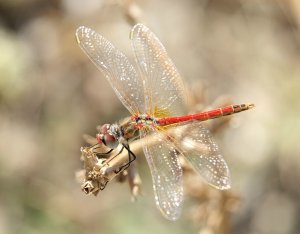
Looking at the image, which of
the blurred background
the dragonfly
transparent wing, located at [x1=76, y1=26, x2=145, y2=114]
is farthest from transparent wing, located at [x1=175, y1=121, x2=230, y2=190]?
the blurred background

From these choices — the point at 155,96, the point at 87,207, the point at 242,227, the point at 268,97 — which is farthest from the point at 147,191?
the point at 155,96

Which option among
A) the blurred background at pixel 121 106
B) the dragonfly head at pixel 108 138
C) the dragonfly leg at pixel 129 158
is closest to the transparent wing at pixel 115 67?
the dragonfly head at pixel 108 138

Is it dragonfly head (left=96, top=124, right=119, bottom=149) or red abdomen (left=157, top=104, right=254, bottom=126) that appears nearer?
dragonfly head (left=96, top=124, right=119, bottom=149)

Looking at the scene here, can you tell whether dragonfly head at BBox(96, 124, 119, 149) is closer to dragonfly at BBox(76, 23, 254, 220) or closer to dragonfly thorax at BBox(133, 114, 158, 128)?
dragonfly at BBox(76, 23, 254, 220)

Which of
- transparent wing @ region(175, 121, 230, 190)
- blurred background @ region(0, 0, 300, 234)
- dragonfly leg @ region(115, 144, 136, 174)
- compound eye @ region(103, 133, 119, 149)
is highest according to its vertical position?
dragonfly leg @ region(115, 144, 136, 174)

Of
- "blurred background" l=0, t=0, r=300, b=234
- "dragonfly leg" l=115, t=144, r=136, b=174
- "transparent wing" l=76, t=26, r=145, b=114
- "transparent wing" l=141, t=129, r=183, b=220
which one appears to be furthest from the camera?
"blurred background" l=0, t=0, r=300, b=234

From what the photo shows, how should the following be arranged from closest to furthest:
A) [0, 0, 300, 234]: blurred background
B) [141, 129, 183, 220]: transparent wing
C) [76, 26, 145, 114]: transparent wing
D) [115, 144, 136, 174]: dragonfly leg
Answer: [115, 144, 136, 174]: dragonfly leg, [141, 129, 183, 220]: transparent wing, [76, 26, 145, 114]: transparent wing, [0, 0, 300, 234]: blurred background

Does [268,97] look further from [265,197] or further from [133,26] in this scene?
[133,26]
